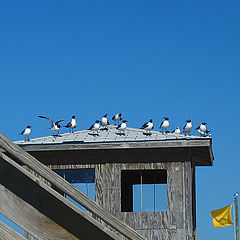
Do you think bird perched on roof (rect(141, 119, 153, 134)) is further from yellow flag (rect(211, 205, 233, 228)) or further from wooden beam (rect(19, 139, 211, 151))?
yellow flag (rect(211, 205, 233, 228))

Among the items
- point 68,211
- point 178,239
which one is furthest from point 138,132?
point 68,211

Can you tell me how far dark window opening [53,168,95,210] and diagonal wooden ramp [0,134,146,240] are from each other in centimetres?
1745

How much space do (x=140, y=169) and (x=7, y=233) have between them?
17990mm

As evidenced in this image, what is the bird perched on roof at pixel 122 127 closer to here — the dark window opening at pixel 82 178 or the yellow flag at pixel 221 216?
the dark window opening at pixel 82 178

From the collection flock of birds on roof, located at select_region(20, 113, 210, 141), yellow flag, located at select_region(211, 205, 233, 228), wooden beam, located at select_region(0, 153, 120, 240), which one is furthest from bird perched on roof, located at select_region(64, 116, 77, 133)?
wooden beam, located at select_region(0, 153, 120, 240)

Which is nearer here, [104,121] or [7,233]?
[7,233]

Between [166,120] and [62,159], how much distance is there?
4.61m

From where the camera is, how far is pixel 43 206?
2.96 metres

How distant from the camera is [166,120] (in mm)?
23297

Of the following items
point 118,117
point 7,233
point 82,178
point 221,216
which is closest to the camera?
point 7,233

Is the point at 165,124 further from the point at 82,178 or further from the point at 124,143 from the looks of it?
the point at 82,178

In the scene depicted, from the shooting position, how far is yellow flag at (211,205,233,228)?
96.0 ft

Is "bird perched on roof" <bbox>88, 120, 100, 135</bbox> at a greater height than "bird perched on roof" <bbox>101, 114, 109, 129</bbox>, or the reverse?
"bird perched on roof" <bbox>101, 114, 109, 129</bbox>

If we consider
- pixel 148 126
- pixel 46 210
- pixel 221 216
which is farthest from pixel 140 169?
pixel 46 210
